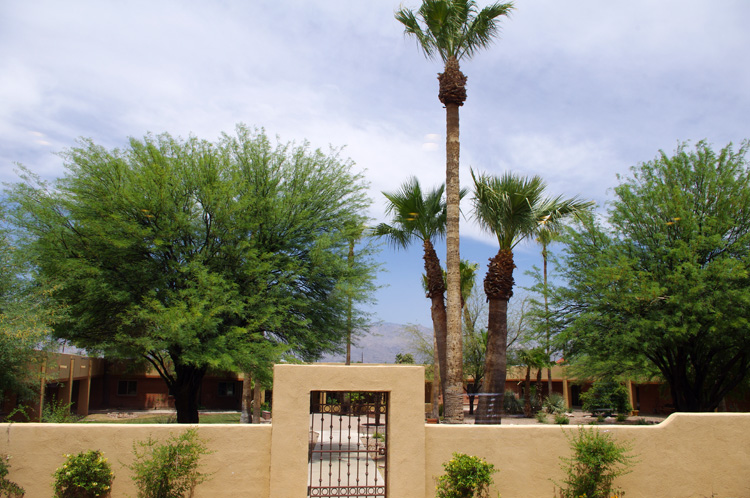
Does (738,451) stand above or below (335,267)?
below

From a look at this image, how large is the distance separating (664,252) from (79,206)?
687 inches

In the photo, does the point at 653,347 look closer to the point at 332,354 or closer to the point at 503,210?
the point at 503,210

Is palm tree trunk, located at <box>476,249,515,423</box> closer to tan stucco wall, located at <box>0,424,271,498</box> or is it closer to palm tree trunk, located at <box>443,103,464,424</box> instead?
palm tree trunk, located at <box>443,103,464,424</box>

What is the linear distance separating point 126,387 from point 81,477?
37844 mm

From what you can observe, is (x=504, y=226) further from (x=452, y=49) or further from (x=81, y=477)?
(x=81, y=477)

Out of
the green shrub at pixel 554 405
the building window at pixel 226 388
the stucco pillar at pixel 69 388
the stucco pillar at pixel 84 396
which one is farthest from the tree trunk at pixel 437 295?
the building window at pixel 226 388

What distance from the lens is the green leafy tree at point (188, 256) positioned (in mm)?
15391

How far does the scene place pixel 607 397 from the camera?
115ft

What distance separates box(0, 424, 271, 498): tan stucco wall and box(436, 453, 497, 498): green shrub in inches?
117

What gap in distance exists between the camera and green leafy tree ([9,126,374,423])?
1539cm

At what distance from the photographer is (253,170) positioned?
18.7 m

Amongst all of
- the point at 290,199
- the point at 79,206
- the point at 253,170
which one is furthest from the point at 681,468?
the point at 79,206

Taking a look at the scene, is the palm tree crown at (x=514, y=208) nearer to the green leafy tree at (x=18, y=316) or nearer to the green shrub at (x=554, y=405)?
the green leafy tree at (x=18, y=316)

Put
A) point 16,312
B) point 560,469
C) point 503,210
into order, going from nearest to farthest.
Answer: point 560,469
point 16,312
point 503,210
